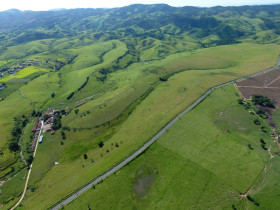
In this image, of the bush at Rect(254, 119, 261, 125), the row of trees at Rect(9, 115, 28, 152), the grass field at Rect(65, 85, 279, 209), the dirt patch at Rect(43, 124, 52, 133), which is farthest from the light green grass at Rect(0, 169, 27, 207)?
the bush at Rect(254, 119, 261, 125)

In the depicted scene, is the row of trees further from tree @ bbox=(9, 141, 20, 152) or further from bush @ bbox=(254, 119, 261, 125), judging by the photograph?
bush @ bbox=(254, 119, 261, 125)

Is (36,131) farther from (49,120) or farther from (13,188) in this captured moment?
(13,188)

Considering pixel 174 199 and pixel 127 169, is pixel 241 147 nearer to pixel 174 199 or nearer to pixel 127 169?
pixel 174 199

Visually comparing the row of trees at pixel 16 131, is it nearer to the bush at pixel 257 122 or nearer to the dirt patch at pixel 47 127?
the dirt patch at pixel 47 127

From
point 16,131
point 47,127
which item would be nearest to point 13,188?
point 47,127

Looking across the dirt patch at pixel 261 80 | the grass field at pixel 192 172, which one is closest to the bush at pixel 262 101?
the grass field at pixel 192 172

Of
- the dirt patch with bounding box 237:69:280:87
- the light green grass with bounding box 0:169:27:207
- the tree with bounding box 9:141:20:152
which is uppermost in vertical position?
the dirt patch with bounding box 237:69:280:87
